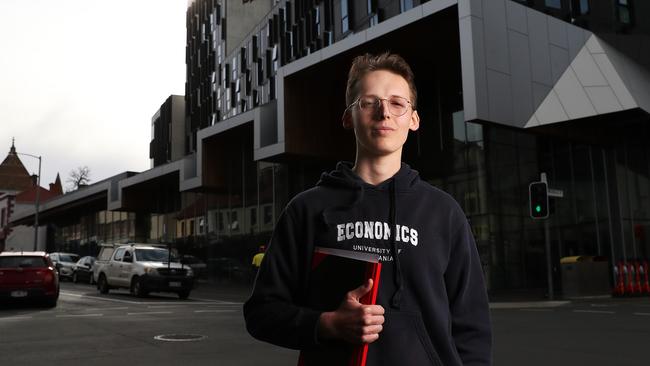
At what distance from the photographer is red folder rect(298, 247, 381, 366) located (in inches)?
72.3

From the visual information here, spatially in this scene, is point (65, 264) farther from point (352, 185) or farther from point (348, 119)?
point (352, 185)

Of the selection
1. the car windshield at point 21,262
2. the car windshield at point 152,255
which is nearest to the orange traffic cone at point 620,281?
the car windshield at point 152,255

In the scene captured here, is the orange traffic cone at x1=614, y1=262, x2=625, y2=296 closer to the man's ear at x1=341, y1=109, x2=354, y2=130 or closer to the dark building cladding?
the dark building cladding

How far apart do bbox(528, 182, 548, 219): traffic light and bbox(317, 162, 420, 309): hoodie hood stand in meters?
16.0

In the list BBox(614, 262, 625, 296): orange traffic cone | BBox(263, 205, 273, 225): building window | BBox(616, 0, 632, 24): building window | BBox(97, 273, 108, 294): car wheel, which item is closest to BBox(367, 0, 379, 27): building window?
BBox(616, 0, 632, 24): building window

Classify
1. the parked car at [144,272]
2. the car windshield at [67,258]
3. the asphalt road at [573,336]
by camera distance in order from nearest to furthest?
Answer: the asphalt road at [573,336] → the parked car at [144,272] → the car windshield at [67,258]

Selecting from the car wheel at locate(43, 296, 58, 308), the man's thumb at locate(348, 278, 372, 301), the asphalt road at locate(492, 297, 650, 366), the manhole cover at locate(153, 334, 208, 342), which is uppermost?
the man's thumb at locate(348, 278, 372, 301)

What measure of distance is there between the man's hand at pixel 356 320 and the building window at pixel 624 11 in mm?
26276

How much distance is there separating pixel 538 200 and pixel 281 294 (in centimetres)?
1647

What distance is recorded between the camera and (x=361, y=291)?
182 centimetres

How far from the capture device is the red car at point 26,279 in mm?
16406

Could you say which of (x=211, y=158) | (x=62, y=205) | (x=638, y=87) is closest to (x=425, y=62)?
(x=638, y=87)

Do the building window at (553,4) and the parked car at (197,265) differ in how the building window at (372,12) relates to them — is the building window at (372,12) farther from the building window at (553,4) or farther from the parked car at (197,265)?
the parked car at (197,265)

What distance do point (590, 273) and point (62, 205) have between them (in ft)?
167
